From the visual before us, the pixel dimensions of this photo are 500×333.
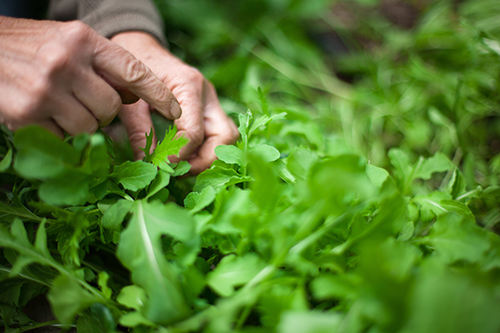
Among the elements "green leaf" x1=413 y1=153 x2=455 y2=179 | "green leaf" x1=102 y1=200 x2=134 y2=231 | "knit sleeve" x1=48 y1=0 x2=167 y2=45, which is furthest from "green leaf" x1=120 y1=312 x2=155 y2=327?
"knit sleeve" x1=48 y1=0 x2=167 y2=45

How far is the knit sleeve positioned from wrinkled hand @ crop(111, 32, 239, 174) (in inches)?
3.1

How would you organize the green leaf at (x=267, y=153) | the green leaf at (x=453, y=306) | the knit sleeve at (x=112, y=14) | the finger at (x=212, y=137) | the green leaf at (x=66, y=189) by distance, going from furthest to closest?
the knit sleeve at (x=112, y=14), the finger at (x=212, y=137), the green leaf at (x=267, y=153), the green leaf at (x=66, y=189), the green leaf at (x=453, y=306)

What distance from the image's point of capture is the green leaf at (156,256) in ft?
0.98

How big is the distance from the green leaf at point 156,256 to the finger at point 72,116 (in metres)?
0.16

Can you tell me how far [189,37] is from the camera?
1185 millimetres

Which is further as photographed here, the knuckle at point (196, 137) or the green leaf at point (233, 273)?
the knuckle at point (196, 137)

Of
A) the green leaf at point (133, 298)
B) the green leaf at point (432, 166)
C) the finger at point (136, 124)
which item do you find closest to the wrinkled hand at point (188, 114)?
the finger at point (136, 124)

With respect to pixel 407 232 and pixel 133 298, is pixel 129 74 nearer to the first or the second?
pixel 133 298

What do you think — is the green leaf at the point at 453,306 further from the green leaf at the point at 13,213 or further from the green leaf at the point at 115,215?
the green leaf at the point at 13,213

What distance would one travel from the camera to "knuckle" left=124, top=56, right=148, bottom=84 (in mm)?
440

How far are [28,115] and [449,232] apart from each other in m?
0.57

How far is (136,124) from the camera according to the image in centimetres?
54

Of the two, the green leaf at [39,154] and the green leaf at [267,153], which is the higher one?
the green leaf at [39,154]

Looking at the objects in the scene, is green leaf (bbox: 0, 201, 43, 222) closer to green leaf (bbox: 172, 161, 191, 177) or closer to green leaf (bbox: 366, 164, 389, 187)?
green leaf (bbox: 172, 161, 191, 177)
